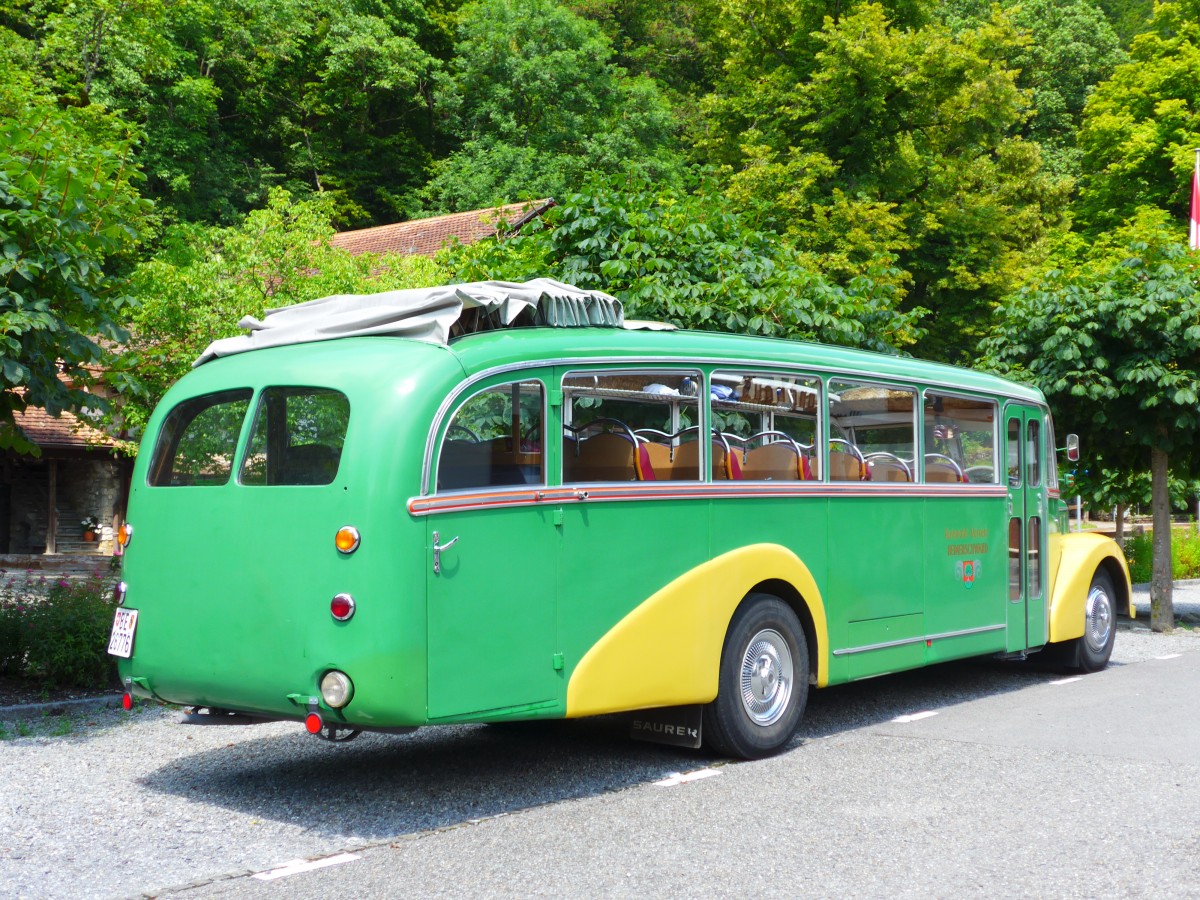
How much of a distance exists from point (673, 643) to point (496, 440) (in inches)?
64.1

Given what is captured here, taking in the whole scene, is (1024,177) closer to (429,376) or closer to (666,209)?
(666,209)

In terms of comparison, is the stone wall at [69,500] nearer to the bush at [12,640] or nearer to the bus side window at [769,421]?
the bush at [12,640]

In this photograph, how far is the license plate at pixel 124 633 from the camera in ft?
22.7

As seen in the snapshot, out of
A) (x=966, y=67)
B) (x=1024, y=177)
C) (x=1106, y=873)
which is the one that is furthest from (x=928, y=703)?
(x=1024, y=177)

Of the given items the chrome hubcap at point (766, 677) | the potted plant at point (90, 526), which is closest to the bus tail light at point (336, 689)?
the chrome hubcap at point (766, 677)

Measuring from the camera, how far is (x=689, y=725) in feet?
25.0

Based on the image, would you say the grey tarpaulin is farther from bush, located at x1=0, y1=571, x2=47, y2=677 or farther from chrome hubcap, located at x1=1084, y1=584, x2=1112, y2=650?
chrome hubcap, located at x1=1084, y1=584, x2=1112, y2=650

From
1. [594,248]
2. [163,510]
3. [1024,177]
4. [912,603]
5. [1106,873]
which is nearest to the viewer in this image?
[1106,873]

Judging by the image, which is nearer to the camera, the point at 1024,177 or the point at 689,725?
the point at 689,725

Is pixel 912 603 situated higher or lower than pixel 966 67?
lower

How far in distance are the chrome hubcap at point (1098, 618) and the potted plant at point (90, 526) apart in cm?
2653

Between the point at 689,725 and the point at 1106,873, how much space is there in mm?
2721

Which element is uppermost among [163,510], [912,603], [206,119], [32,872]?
[206,119]

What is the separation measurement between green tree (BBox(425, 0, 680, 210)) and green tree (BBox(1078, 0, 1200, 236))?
11637 mm
